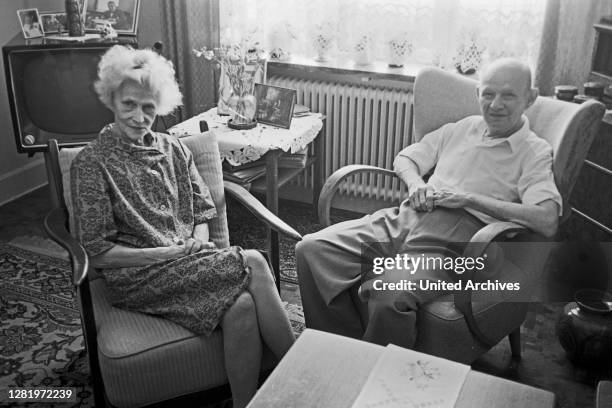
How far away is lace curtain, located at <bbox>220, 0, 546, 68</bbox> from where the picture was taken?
3.00 meters

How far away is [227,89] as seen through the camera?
3219 millimetres

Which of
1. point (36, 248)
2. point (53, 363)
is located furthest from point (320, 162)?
point (53, 363)

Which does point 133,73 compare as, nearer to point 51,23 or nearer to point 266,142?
point 266,142

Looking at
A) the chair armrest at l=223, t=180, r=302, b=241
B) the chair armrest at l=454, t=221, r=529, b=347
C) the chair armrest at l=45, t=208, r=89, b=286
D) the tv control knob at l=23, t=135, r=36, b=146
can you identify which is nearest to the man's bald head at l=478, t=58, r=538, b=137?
the chair armrest at l=454, t=221, r=529, b=347

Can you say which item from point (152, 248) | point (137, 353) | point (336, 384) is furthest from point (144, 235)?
point (336, 384)

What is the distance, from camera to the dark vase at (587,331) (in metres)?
2.23

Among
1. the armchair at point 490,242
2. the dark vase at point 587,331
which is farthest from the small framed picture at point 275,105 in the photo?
the dark vase at point 587,331

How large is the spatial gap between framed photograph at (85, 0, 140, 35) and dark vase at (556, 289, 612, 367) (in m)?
2.46

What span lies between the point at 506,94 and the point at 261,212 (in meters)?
0.91

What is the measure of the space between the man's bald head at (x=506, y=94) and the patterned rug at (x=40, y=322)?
3.46 ft

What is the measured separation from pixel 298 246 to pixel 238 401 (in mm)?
561

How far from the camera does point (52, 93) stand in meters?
2.90

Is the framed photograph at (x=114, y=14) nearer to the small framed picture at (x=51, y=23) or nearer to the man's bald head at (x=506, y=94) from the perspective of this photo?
the small framed picture at (x=51, y=23)

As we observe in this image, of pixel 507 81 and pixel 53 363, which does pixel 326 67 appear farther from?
pixel 53 363
